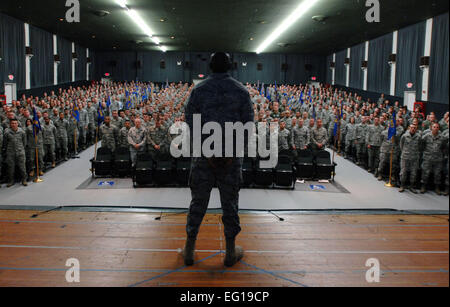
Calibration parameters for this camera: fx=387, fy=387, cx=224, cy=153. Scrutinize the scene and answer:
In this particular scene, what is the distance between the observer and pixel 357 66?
24.0 metres

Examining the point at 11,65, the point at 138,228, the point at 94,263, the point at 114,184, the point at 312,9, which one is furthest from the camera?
the point at 11,65

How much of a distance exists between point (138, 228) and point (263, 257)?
4.44 ft

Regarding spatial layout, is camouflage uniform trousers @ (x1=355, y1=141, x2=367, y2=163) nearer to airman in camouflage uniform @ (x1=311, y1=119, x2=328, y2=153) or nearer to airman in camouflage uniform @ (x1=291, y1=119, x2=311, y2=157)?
airman in camouflage uniform @ (x1=311, y1=119, x2=328, y2=153)

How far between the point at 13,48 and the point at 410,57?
16.8 meters

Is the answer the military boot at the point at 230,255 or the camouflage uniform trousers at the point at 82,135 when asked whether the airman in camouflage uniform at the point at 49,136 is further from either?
the military boot at the point at 230,255

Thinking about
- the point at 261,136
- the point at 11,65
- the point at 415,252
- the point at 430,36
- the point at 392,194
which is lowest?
the point at 392,194

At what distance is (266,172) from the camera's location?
8258mm

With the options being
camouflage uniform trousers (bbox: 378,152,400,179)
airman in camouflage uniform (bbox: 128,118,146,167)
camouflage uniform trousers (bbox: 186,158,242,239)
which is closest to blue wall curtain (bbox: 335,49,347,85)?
camouflage uniform trousers (bbox: 378,152,400,179)

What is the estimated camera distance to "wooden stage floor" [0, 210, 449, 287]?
2.69 metres

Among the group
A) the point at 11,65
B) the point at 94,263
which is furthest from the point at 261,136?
the point at 11,65

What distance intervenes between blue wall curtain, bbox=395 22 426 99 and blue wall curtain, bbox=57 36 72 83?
18.5m

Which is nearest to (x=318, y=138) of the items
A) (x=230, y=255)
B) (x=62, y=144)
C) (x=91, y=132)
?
(x=62, y=144)

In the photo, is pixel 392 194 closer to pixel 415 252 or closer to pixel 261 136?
pixel 261 136

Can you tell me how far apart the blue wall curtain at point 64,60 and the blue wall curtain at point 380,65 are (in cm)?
1784
